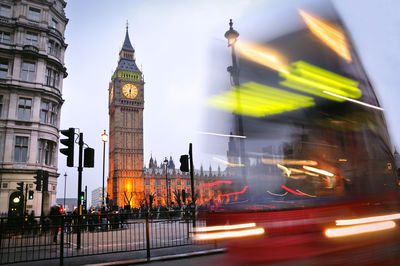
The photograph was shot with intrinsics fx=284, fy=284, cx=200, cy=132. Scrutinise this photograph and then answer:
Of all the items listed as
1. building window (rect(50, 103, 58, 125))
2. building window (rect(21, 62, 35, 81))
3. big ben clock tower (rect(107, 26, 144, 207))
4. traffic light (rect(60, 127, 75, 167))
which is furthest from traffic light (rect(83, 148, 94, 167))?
big ben clock tower (rect(107, 26, 144, 207))

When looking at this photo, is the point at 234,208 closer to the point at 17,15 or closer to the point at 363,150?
the point at 363,150

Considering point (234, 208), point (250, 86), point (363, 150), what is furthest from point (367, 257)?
point (250, 86)

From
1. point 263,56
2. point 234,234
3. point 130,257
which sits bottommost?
point 130,257

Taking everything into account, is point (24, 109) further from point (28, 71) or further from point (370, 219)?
point (370, 219)

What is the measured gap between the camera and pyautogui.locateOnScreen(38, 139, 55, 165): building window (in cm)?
2353

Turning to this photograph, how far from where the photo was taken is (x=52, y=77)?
2542 centimetres

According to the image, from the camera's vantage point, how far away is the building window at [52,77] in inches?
988

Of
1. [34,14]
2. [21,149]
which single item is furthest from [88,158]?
[34,14]

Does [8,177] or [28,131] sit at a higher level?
[28,131]

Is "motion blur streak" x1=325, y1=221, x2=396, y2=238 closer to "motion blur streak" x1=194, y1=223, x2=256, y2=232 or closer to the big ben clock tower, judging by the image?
"motion blur streak" x1=194, y1=223, x2=256, y2=232

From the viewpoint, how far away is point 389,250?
5.34 metres

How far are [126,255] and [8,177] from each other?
1862 cm

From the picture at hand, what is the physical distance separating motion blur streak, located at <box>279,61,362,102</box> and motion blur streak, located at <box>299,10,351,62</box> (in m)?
0.50

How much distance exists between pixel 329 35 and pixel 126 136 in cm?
9954
